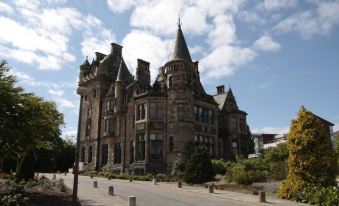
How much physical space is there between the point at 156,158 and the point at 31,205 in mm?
26029

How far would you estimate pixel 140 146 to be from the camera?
44406 mm

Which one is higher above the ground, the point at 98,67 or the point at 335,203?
the point at 98,67

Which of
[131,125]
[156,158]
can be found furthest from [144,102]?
[156,158]

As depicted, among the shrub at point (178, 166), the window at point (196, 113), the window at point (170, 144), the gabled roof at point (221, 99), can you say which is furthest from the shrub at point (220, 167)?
the gabled roof at point (221, 99)

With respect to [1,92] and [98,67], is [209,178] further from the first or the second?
[98,67]

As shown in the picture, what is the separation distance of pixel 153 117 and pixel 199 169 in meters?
11.4

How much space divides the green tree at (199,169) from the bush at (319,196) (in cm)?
1220

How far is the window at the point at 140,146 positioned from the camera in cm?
4406

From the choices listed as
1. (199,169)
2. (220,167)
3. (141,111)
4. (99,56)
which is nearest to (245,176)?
(199,169)

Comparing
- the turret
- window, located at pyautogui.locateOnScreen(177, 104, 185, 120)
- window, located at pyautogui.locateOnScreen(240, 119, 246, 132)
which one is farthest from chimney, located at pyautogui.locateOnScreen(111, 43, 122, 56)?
window, located at pyautogui.locateOnScreen(240, 119, 246, 132)

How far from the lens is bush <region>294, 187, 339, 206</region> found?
19.8 meters

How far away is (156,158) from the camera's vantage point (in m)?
43.0

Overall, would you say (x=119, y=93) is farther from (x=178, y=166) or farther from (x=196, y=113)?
(x=178, y=166)

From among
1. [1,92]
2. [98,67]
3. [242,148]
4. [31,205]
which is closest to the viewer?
[31,205]
